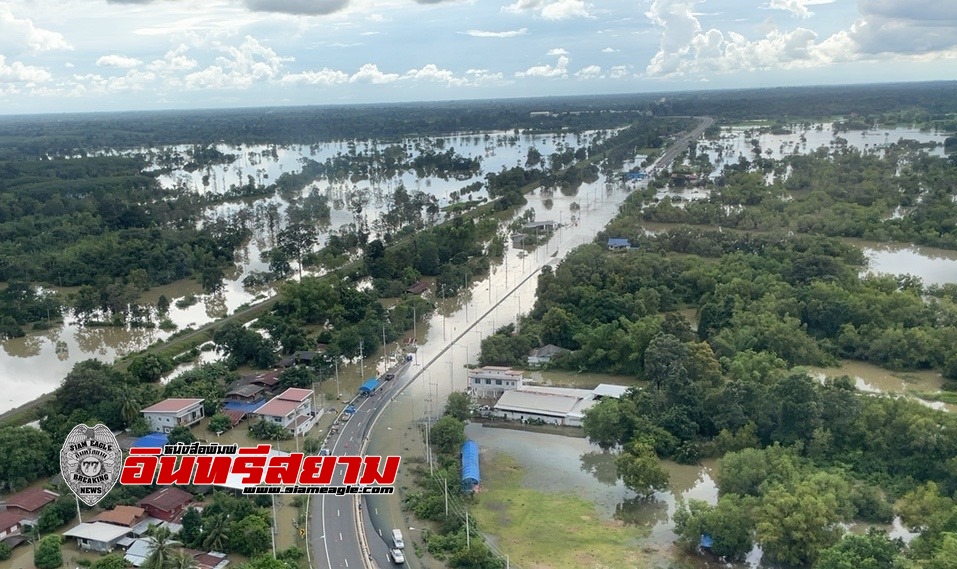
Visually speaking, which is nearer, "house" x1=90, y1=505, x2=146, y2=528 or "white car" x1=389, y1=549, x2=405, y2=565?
"white car" x1=389, y1=549, x2=405, y2=565

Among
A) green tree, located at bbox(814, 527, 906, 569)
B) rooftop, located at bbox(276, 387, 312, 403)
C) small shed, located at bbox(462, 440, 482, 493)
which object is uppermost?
green tree, located at bbox(814, 527, 906, 569)

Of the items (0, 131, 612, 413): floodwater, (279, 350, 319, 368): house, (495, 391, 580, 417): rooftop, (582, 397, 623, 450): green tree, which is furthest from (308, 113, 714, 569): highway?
(0, 131, 612, 413): floodwater

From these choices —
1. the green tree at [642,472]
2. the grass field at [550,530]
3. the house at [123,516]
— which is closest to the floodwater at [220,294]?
the grass field at [550,530]

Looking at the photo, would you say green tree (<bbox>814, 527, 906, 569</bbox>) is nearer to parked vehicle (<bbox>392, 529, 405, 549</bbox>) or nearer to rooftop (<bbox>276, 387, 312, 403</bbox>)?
parked vehicle (<bbox>392, 529, 405, 549</bbox>)

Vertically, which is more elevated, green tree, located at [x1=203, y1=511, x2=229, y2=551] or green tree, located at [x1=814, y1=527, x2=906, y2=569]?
green tree, located at [x1=814, y1=527, x2=906, y2=569]

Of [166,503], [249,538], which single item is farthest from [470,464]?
[166,503]

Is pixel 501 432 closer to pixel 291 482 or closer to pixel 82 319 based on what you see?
pixel 291 482

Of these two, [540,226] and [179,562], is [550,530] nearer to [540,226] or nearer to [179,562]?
[179,562]
